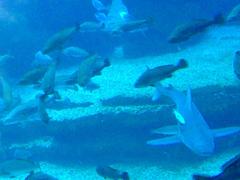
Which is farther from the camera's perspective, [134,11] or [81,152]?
[134,11]

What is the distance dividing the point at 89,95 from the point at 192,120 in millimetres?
5563

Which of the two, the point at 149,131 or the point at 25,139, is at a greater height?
the point at 25,139

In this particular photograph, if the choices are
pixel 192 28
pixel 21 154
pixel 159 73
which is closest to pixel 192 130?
pixel 159 73

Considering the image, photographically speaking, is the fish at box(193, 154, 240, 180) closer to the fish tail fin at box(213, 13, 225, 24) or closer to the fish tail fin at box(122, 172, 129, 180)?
the fish tail fin at box(122, 172, 129, 180)

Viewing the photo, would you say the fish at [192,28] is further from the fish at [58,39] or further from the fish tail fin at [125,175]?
the fish tail fin at [125,175]

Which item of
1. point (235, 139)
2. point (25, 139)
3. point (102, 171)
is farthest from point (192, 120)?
point (25, 139)

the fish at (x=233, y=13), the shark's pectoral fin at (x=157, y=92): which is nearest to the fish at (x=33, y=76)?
the shark's pectoral fin at (x=157, y=92)

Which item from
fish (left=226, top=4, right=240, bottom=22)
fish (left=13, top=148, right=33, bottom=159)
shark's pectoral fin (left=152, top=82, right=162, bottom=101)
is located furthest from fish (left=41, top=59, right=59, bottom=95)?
fish (left=13, top=148, right=33, bottom=159)

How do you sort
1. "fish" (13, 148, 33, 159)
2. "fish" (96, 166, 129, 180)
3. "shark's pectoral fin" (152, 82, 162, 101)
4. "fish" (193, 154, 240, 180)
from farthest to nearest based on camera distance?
"fish" (13, 148, 33, 159) < "fish" (96, 166, 129, 180) < "shark's pectoral fin" (152, 82, 162, 101) < "fish" (193, 154, 240, 180)

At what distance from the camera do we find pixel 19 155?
28.5 ft

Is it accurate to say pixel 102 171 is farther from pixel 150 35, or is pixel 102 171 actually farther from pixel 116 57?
pixel 150 35

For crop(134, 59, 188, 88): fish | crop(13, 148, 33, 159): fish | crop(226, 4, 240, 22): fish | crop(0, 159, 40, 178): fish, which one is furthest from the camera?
crop(13, 148, 33, 159): fish

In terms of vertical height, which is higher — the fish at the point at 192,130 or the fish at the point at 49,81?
the fish at the point at 49,81

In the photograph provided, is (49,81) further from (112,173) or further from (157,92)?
(157,92)
